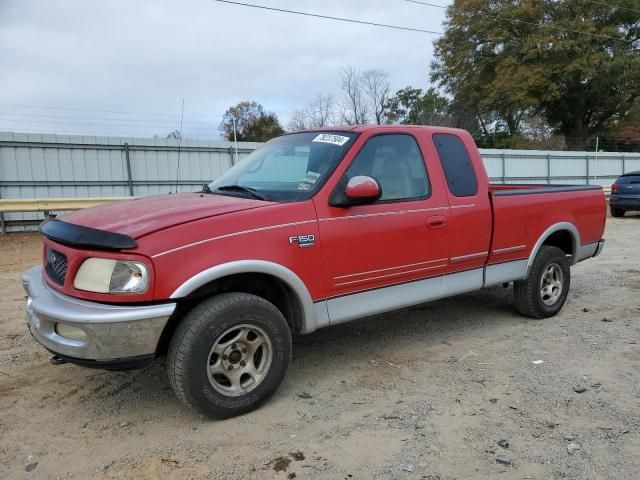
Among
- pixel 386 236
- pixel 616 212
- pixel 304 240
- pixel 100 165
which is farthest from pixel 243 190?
pixel 616 212

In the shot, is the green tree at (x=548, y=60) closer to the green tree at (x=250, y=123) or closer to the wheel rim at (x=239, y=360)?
the green tree at (x=250, y=123)

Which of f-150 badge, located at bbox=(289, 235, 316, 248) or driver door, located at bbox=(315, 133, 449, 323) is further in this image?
driver door, located at bbox=(315, 133, 449, 323)

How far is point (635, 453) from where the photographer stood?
9.62ft

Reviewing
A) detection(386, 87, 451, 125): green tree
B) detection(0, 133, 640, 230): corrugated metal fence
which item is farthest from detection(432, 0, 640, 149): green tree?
detection(0, 133, 640, 230): corrugated metal fence

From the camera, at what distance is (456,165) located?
470 centimetres

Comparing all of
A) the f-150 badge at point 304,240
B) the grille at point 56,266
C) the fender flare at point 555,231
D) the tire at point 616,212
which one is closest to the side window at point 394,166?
the f-150 badge at point 304,240

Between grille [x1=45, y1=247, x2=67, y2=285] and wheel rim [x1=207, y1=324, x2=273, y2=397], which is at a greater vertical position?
grille [x1=45, y1=247, x2=67, y2=285]

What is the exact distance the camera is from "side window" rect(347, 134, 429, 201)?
13.4ft

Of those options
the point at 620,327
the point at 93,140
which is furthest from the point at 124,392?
the point at 93,140

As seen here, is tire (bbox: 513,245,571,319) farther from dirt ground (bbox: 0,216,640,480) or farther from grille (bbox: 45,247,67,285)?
grille (bbox: 45,247,67,285)

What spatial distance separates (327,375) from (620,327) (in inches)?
121

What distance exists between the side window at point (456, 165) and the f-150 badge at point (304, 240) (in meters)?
1.54

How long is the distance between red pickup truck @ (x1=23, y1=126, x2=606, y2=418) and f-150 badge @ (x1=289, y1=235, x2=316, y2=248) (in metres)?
0.01

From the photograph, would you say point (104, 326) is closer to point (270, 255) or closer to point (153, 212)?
point (153, 212)
